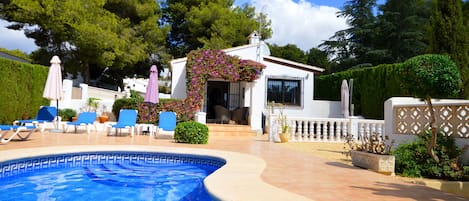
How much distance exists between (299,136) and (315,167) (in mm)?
6989

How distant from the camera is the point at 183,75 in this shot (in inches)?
757

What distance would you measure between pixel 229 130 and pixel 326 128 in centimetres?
465

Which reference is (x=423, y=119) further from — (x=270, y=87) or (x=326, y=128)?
(x=270, y=87)

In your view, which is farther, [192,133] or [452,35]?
[192,133]

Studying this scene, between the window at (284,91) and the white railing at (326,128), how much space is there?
5773mm

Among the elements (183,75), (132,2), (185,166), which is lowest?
(185,166)

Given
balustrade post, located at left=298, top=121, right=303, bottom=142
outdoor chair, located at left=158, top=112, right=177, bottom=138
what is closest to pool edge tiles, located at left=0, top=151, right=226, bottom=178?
outdoor chair, located at left=158, top=112, right=177, bottom=138

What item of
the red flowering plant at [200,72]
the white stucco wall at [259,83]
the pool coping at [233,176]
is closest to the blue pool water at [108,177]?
the pool coping at [233,176]

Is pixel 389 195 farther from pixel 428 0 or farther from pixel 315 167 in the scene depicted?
pixel 428 0

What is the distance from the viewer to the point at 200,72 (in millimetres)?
17250

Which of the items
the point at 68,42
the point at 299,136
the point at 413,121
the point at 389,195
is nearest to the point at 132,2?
the point at 68,42

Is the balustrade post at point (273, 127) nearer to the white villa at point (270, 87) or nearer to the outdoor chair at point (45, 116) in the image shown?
the white villa at point (270, 87)

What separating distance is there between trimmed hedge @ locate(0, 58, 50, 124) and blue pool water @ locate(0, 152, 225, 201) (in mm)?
9124

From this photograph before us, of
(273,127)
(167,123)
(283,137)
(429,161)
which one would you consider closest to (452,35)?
(429,161)
